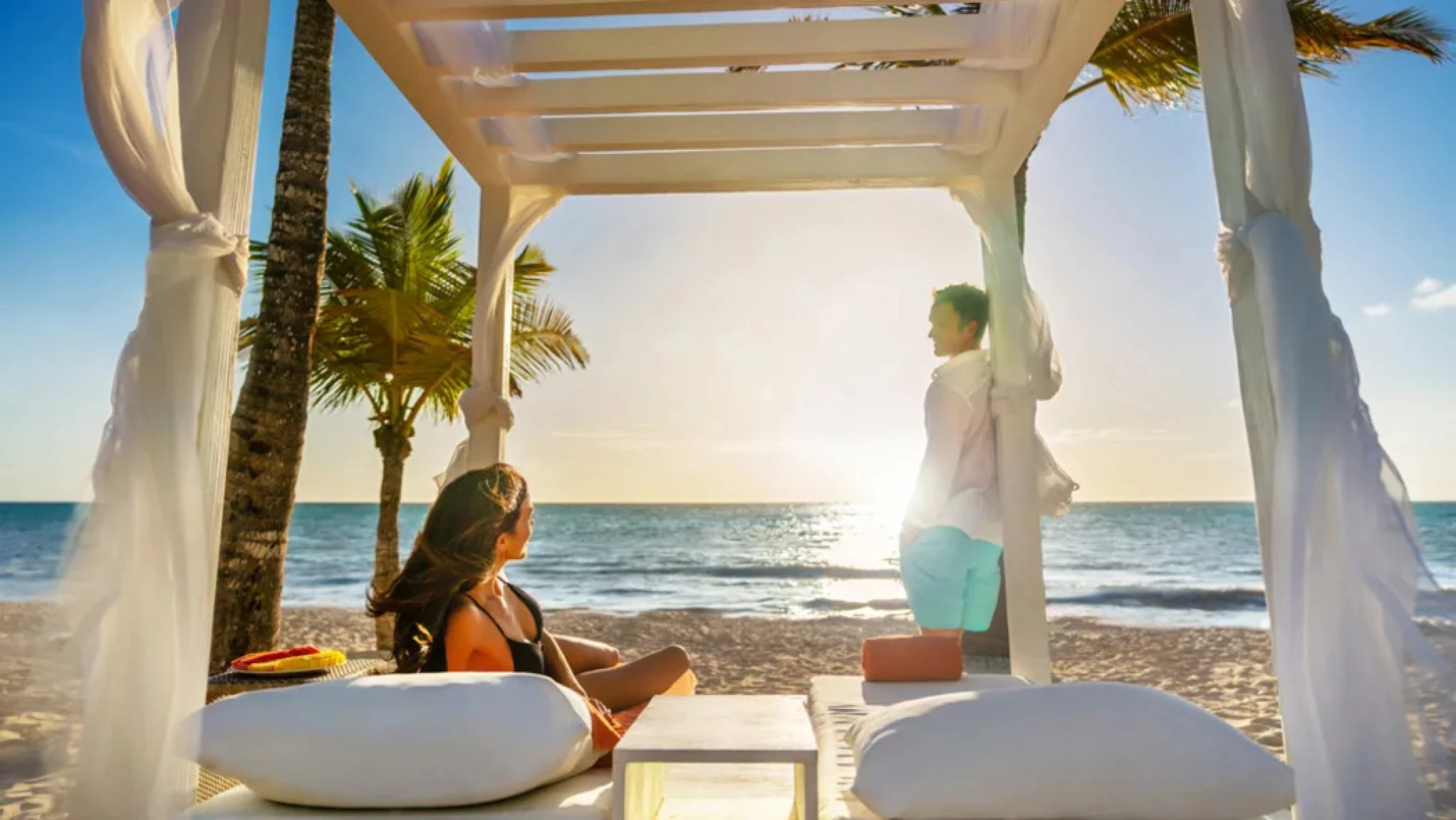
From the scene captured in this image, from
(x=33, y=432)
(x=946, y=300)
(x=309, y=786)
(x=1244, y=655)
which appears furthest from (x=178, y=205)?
(x=33, y=432)

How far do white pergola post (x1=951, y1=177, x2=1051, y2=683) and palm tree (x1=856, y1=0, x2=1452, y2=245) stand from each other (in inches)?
72.6

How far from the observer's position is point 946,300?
4207mm

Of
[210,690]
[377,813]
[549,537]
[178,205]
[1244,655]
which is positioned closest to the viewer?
[377,813]

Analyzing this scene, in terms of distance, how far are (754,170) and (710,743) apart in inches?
127

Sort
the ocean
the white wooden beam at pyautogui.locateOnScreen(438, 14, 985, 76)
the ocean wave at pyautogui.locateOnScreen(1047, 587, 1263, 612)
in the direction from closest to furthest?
1. the white wooden beam at pyautogui.locateOnScreen(438, 14, 985, 76)
2. the ocean wave at pyautogui.locateOnScreen(1047, 587, 1263, 612)
3. the ocean

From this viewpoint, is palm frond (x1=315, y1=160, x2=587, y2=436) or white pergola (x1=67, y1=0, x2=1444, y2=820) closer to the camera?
white pergola (x1=67, y1=0, x2=1444, y2=820)

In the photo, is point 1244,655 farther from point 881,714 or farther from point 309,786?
point 309,786

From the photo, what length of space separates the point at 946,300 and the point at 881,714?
2858 millimetres

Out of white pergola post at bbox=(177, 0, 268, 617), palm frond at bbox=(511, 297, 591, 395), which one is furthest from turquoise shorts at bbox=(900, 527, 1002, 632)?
palm frond at bbox=(511, 297, 591, 395)

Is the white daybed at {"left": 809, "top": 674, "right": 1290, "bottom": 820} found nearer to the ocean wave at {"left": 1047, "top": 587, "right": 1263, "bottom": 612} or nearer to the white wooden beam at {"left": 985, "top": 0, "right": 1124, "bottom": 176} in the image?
the white wooden beam at {"left": 985, "top": 0, "right": 1124, "bottom": 176}

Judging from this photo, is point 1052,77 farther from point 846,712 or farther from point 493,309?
point 493,309

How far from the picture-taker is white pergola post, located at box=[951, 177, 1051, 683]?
3.98 m

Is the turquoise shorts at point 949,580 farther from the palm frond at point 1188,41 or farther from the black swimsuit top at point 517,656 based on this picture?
the palm frond at point 1188,41

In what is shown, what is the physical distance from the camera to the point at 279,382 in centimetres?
490
